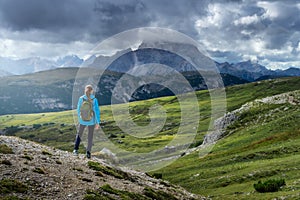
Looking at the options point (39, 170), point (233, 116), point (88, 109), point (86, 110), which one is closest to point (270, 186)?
point (88, 109)

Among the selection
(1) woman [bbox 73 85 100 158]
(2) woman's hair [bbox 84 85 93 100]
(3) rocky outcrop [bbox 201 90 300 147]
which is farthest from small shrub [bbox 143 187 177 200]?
(3) rocky outcrop [bbox 201 90 300 147]

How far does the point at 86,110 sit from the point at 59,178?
309 inches

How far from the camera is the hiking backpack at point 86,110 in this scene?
30.9 meters

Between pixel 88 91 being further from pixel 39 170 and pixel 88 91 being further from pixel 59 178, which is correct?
pixel 59 178

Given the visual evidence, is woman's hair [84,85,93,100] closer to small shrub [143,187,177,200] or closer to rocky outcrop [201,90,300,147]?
small shrub [143,187,177,200]

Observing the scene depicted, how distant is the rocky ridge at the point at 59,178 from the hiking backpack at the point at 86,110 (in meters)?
4.21

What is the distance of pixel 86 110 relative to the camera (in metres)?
31.1

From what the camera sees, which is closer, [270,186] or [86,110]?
[86,110]

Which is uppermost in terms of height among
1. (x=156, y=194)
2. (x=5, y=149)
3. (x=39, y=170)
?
(x=5, y=149)

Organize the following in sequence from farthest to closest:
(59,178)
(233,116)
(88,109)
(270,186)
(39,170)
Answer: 1. (233,116)
2. (270,186)
3. (88,109)
4. (39,170)
5. (59,178)

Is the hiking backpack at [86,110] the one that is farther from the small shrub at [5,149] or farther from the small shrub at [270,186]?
the small shrub at [270,186]

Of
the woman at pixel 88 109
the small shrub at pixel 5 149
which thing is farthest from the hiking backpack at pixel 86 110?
the small shrub at pixel 5 149

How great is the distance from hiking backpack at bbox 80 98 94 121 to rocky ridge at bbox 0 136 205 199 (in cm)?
421

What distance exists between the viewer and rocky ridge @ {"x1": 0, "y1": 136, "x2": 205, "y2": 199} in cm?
2205
